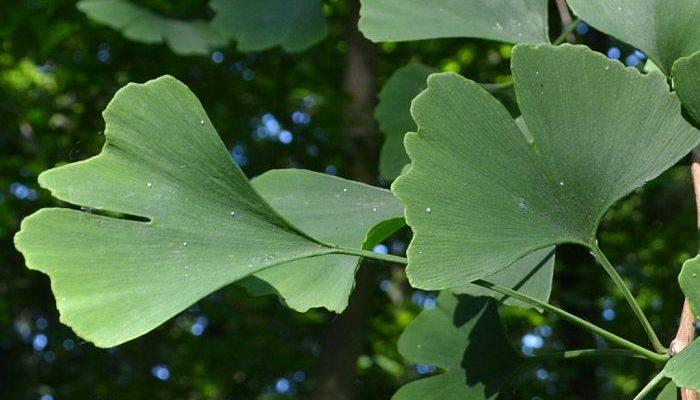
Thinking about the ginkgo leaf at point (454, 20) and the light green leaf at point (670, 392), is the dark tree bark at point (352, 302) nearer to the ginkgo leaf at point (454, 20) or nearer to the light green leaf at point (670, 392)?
the ginkgo leaf at point (454, 20)

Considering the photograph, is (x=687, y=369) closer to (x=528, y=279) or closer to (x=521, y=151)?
(x=521, y=151)

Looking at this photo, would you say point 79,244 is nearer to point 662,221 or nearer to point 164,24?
point 164,24

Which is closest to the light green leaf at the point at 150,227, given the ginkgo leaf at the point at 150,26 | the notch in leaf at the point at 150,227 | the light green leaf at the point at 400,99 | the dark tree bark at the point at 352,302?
the notch in leaf at the point at 150,227

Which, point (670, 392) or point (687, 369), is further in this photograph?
point (670, 392)

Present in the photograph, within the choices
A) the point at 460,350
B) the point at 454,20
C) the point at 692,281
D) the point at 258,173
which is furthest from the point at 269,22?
the point at 258,173

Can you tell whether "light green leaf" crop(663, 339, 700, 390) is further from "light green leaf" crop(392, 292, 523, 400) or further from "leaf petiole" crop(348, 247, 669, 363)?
"light green leaf" crop(392, 292, 523, 400)

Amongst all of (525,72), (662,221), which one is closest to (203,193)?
(525,72)
